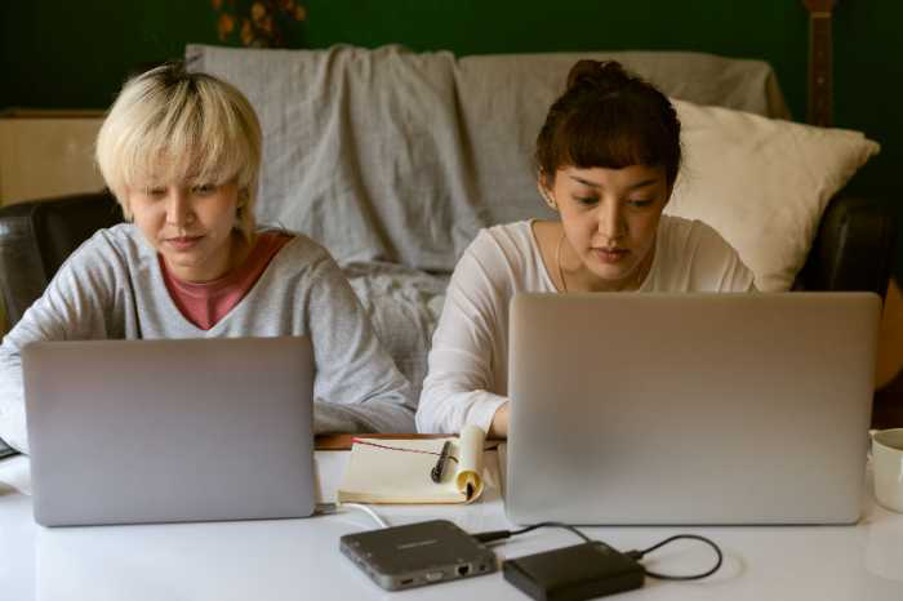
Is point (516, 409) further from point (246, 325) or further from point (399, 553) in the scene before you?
point (246, 325)

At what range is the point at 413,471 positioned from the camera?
4.32 feet

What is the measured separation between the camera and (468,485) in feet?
4.12

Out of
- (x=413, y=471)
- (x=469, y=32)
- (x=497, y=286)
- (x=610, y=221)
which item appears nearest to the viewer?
(x=413, y=471)

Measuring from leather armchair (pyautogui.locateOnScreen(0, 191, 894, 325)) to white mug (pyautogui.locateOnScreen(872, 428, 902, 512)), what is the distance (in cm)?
126

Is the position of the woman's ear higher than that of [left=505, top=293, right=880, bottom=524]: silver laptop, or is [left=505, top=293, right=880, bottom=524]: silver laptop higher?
the woman's ear

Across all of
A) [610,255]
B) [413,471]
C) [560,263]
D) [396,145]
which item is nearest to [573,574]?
[413,471]

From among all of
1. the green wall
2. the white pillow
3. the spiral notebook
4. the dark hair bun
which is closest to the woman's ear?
the dark hair bun

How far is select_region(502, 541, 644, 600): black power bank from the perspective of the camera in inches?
40.7

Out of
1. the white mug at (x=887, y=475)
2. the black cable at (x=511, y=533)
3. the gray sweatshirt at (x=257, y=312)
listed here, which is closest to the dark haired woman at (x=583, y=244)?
the gray sweatshirt at (x=257, y=312)

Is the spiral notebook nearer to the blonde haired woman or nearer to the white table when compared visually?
the white table

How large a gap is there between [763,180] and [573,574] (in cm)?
182

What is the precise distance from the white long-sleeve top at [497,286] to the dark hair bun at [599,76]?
0.66 ft

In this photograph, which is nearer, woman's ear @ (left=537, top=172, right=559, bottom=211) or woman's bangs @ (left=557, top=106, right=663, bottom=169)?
woman's bangs @ (left=557, top=106, right=663, bottom=169)

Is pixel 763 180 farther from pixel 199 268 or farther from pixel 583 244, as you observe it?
pixel 199 268
